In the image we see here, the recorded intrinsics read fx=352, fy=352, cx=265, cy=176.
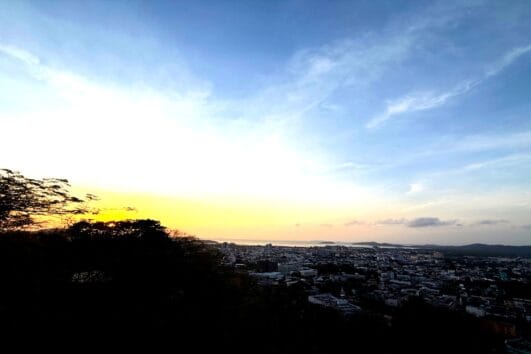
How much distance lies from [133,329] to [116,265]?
9.38ft

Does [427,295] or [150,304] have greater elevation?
[150,304]

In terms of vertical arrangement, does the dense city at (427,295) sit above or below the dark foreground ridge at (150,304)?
below

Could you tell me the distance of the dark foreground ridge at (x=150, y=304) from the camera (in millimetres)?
5895

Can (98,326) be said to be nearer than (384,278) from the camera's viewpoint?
Yes

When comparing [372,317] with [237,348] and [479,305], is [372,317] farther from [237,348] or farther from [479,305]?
[479,305]

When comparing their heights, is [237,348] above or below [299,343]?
above

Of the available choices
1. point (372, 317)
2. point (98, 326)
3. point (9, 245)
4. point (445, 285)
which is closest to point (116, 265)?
point (9, 245)

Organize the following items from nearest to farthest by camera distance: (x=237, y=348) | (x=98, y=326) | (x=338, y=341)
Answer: (x=98, y=326) → (x=237, y=348) → (x=338, y=341)

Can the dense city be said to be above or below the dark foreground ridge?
below

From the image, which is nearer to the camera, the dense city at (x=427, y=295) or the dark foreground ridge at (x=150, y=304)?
the dark foreground ridge at (x=150, y=304)

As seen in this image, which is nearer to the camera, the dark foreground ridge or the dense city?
the dark foreground ridge

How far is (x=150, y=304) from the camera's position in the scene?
709 centimetres

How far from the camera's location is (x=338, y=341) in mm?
12922

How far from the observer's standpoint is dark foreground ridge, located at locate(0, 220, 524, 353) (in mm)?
5895
